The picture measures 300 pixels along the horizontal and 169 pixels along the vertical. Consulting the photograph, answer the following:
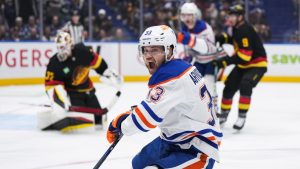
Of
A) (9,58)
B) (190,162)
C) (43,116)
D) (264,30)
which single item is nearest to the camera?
(190,162)

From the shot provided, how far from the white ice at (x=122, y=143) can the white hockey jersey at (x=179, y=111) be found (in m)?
1.53

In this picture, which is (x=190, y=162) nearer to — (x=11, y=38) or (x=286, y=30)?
(x=11, y=38)

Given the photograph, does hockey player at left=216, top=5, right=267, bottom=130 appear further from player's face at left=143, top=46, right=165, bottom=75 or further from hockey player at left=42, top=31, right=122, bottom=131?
player's face at left=143, top=46, right=165, bottom=75

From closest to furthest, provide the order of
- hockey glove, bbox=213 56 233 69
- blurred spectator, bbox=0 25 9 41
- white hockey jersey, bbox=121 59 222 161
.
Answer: white hockey jersey, bbox=121 59 222 161 < hockey glove, bbox=213 56 233 69 < blurred spectator, bbox=0 25 9 41

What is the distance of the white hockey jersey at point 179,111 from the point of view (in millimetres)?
2871

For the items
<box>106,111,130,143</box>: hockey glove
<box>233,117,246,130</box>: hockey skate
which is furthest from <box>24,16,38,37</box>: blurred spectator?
<box>106,111,130,143</box>: hockey glove

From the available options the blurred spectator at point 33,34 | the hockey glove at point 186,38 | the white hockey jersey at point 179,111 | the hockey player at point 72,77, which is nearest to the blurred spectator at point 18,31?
the blurred spectator at point 33,34

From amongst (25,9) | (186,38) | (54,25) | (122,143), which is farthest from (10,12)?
(122,143)

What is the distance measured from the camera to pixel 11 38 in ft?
37.3

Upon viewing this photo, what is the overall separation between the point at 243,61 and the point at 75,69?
64.8 inches

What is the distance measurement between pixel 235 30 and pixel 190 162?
11.7ft

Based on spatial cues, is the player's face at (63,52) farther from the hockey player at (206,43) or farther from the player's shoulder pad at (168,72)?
the player's shoulder pad at (168,72)

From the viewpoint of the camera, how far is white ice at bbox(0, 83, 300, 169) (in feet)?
15.4

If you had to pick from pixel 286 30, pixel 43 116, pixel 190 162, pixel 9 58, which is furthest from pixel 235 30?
pixel 286 30
